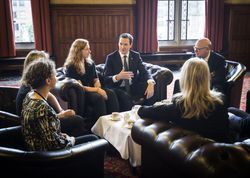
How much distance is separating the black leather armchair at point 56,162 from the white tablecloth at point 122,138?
436 millimetres

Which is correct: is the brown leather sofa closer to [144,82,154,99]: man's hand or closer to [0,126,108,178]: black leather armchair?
[0,126,108,178]: black leather armchair

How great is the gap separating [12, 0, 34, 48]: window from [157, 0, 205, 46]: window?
10.0 ft

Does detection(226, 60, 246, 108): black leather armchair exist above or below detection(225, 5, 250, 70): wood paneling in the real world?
below

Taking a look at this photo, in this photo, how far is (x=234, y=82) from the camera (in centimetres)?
339

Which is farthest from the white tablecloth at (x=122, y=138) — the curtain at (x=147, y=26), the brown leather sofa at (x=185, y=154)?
the curtain at (x=147, y=26)

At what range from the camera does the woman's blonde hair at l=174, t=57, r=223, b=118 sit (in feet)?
5.90

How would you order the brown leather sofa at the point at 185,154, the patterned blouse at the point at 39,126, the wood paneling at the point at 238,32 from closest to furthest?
1. the brown leather sofa at the point at 185,154
2. the patterned blouse at the point at 39,126
3. the wood paneling at the point at 238,32

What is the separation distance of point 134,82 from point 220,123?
2.11m

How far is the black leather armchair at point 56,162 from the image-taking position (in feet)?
5.18

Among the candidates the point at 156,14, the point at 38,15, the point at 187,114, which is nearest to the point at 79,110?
the point at 187,114

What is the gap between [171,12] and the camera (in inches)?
294

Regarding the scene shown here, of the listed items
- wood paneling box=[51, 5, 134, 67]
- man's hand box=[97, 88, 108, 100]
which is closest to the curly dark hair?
man's hand box=[97, 88, 108, 100]

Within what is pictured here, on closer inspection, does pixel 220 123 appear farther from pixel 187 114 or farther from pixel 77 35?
pixel 77 35

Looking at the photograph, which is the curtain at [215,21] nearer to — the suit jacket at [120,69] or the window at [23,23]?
the suit jacket at [120,69]
